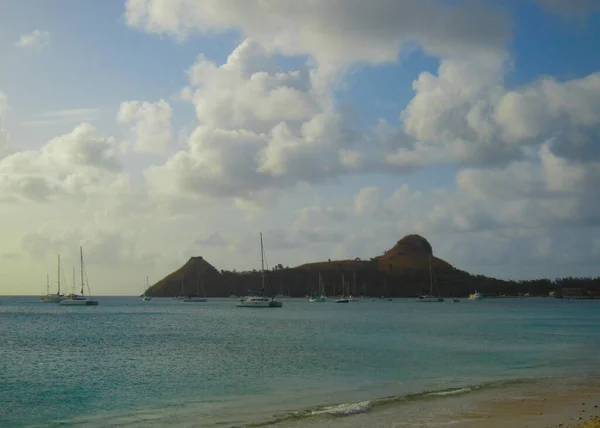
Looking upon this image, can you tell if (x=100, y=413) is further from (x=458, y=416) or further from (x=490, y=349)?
(x=490, y=349)

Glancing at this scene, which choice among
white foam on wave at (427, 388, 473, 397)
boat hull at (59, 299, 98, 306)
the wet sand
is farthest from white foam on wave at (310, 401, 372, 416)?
boat hull at (59, 299, 98, 306)

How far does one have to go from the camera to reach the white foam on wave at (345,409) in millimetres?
24312

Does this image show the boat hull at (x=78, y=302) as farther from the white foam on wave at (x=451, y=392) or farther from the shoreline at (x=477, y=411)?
the shoreline at (x=477, y=411)

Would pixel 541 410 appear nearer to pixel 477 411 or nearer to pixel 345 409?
pixel 477 411

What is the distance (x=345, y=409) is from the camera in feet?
81.5

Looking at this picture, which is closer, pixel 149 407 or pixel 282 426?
pixel 282 426

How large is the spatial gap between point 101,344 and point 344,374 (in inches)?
1181

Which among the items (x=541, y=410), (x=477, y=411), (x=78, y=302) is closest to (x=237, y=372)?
(x=477, y=411)

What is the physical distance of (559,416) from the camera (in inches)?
893

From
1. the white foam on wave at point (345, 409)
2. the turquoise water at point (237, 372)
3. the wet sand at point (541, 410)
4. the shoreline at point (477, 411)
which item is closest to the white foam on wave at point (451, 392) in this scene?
the shoreline at point (477, 411)

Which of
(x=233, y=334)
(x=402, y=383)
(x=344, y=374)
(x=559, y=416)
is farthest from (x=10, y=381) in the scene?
(x=233, y=334)

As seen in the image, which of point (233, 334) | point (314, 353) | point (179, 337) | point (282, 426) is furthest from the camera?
Answer: point (233, 334)

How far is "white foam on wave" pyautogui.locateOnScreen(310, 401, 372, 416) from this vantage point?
24.3 meters

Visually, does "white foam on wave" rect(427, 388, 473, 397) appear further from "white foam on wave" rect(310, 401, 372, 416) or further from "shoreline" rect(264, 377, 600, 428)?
"white foam on wave" rect(310, 401, 372, 416)
